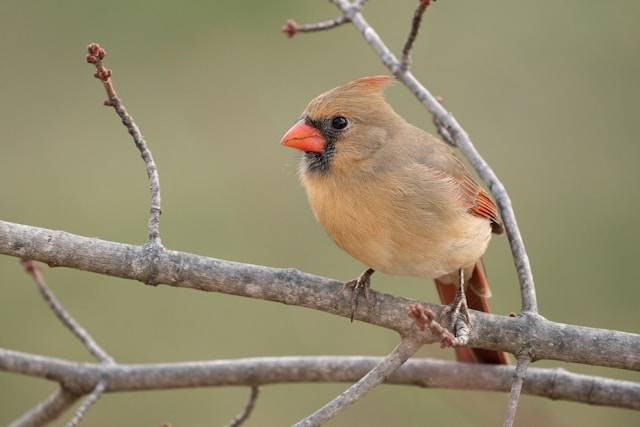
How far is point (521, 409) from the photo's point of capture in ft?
10.9

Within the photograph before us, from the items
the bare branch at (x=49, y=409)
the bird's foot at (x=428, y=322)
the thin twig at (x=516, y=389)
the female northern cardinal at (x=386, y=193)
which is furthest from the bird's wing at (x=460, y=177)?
the bare branch at (x=49, y=409)

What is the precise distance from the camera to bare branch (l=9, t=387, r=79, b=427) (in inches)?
132

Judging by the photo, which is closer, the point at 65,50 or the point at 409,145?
the point at 409,145

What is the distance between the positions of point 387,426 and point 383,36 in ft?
9.22

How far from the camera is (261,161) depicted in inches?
236

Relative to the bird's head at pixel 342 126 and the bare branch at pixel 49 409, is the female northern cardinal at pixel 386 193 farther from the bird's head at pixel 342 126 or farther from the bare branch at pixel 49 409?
the bare branch at pixel 49 409

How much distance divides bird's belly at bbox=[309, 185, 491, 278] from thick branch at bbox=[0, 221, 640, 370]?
281 millimetres

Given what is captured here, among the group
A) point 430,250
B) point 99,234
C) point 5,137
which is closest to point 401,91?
point 99,234

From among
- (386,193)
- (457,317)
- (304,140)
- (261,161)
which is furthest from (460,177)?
(261,161)

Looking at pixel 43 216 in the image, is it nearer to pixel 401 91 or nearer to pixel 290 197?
pixel 290 197

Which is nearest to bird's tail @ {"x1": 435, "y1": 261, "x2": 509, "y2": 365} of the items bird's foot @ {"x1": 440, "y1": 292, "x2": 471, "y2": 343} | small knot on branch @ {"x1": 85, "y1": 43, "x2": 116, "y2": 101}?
bird's foot @ {"x1": 440, "y1": 292, "x2": 471, "y2": 343}

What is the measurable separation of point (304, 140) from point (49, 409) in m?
1.24

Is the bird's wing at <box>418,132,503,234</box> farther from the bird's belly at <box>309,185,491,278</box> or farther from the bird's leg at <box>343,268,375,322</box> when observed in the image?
the bird's leg at <box>343,268,375,322</box>

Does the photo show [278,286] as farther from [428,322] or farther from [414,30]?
[414,30]
